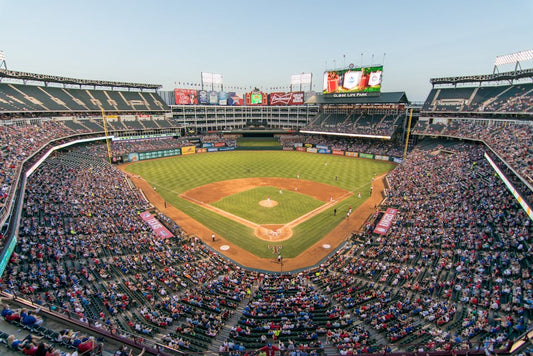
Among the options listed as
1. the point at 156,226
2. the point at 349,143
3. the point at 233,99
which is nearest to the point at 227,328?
the point at 156,226

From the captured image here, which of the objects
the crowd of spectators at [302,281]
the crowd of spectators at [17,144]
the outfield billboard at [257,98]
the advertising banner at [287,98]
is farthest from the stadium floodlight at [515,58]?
the crowd of spectators at [17,144]

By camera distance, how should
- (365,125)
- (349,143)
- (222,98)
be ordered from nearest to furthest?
1. (365,125)
2. (349,143)
3. (222,98)

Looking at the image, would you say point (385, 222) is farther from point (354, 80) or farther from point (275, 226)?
point (354, 80)

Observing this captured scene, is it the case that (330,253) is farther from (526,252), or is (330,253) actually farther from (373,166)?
(373,166)

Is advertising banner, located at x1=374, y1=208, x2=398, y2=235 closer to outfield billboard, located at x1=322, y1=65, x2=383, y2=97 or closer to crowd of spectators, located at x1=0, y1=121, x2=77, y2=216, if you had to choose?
crowd of spectators, located at x1=0, y1=121, x2=77, y2=216

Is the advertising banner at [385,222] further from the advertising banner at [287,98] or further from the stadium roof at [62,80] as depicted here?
the stadium roof at [62,80]

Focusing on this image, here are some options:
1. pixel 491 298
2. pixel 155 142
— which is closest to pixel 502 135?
pixel 491 298
